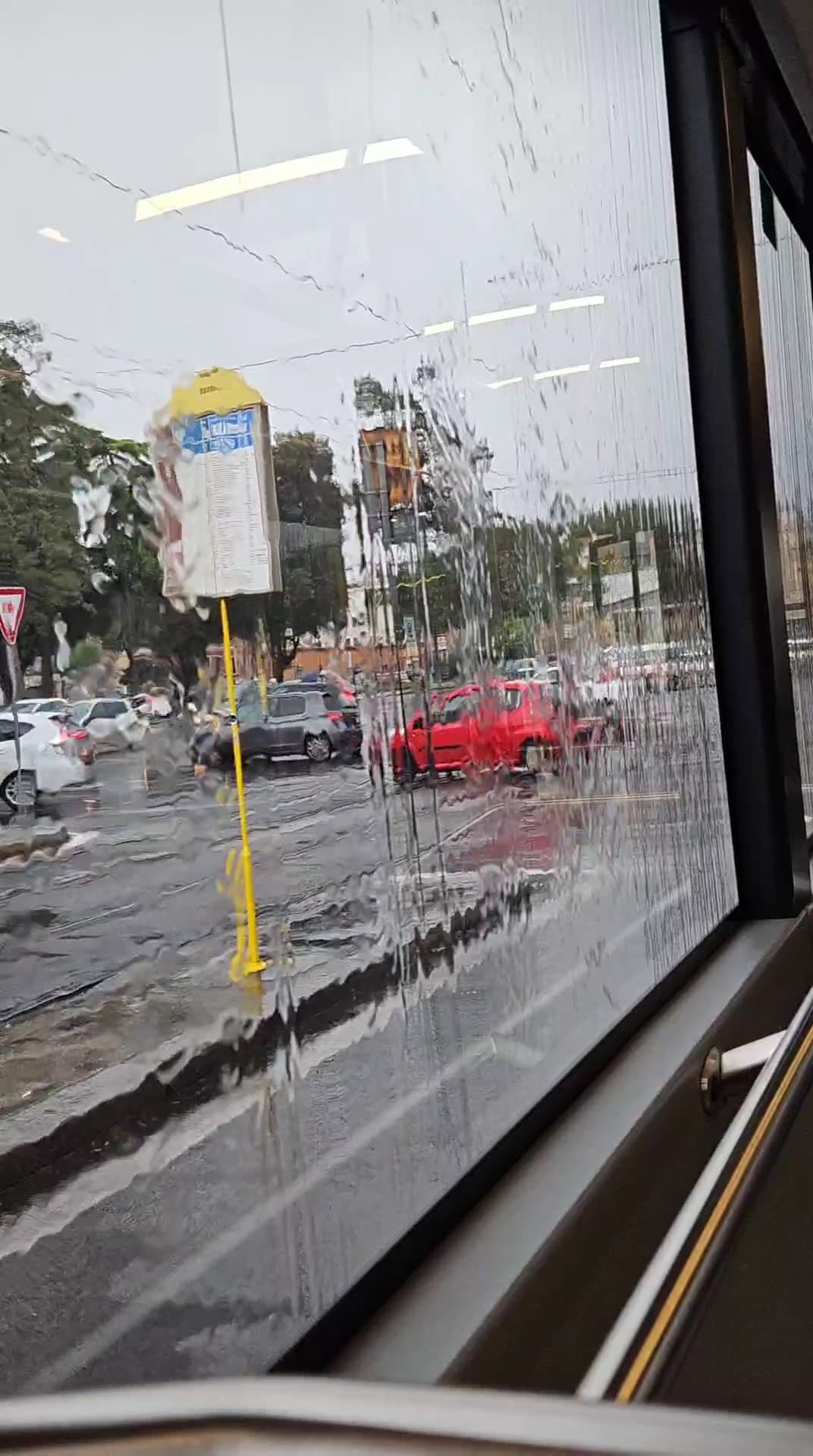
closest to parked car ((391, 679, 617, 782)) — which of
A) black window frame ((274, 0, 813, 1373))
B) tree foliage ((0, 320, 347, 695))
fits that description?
tree foliage ((0, 320, 347, 695))

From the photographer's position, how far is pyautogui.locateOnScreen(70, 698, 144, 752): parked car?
0.58 meters

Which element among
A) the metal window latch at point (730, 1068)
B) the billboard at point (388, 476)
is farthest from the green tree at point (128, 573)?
the metal window latch at point (730, 1068)

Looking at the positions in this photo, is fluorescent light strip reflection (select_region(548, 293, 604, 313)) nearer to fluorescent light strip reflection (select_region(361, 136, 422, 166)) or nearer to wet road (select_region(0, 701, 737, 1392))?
fluorescent light strip reflection (select_region(361, 136, 422, 166))

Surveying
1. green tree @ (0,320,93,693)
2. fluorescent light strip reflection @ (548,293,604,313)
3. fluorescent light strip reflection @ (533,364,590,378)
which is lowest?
green tree @ (0,320,93,693)

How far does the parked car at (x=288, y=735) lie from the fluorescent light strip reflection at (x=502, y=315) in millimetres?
453

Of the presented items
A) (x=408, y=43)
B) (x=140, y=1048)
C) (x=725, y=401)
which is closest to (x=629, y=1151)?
(x=140, y=1048)

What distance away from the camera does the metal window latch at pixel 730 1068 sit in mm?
1138

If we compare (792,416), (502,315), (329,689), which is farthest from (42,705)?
(792,416)

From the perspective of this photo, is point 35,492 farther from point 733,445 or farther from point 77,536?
point 733,445

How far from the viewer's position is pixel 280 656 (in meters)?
0.77

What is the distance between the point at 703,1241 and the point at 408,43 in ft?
3.03

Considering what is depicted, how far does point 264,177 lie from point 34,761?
1.42ft

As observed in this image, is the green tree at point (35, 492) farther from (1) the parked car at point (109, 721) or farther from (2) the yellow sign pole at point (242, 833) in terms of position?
(2) the yellow sign pole at point (242, 833)

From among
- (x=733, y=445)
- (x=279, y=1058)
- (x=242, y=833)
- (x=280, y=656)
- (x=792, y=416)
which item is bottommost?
(x=279, y=1058)
